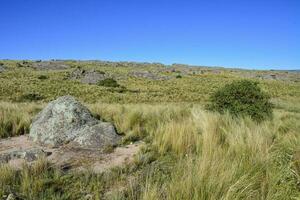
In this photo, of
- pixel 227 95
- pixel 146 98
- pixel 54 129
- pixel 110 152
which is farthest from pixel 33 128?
pixel 146 98

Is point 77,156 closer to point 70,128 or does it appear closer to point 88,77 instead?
point 70,128

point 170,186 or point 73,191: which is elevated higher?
point 170,186

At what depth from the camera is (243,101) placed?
12594 mm

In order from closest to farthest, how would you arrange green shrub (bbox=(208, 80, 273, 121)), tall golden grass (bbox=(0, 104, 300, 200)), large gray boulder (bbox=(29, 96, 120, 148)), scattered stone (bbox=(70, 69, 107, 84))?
1. tall golden grass (bbox=(0, 104, 300, 200))
2. large gray boulder (bbox=(29, 96, 120, 148))
3. green shrub (bbox=(208, 80, 273, 121))
4. scattered stone (bbox=(70, 69, 107, 84))

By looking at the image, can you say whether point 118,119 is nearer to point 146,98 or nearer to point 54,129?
point 54,129

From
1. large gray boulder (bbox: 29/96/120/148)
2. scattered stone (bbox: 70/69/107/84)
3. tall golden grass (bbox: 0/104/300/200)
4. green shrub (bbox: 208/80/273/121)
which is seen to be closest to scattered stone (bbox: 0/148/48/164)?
tall golden grass (bbox: 0/104/300/200)

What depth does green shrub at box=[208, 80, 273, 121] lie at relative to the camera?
1189 cm

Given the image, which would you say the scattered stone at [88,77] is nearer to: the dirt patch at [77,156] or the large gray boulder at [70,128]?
the large gray boulder at [70,128]

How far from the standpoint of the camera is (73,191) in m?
4.48

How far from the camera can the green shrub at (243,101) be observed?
11.9 meters

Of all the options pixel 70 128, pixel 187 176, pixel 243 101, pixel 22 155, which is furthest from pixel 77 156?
pixel 243 101

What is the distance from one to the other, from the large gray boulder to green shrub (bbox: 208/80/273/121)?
17.9 ft

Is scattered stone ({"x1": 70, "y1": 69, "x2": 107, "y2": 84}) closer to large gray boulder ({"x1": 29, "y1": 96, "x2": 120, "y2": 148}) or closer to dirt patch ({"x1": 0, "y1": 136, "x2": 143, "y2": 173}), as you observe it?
large gray boulder ({"x1": 29, "y1": 96, "x2": 120, "y2": 148})

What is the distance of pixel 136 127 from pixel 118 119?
1.45m
